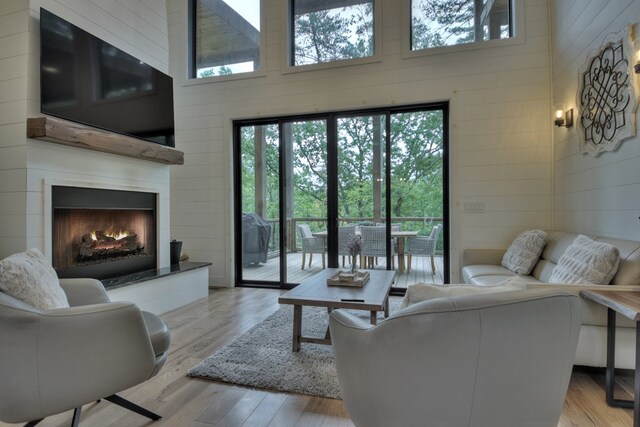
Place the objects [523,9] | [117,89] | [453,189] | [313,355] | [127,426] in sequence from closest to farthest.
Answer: [127,426] < [313,355] < [117,89] < [523,9] < [453,189]

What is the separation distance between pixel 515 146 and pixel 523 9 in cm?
158

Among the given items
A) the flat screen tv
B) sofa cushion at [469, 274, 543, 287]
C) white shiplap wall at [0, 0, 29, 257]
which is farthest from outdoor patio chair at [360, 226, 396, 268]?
white shiplap wall at [0, 0, 29, 257]

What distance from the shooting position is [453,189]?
13.6 feet

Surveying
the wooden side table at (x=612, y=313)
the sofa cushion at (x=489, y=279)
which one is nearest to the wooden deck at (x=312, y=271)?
the sofa cushion at (x=489, y=279)

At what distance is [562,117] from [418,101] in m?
1.54

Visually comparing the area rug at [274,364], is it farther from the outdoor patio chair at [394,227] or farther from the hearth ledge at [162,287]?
the outdoor patio chair at [394,227]

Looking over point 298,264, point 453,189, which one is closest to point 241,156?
point 298,264

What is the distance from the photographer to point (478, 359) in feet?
3.35

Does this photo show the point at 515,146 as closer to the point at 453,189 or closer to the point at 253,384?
the point at 453,189

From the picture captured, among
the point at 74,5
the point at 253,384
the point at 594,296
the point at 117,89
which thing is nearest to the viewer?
the point at 594,296

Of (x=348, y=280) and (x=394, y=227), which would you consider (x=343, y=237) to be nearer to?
(x=394, y=227)

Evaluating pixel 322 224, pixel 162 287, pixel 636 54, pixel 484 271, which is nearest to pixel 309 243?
pixel 322 224

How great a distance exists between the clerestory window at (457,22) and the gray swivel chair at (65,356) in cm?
442

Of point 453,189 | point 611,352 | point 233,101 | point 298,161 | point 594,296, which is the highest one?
point 233,101
